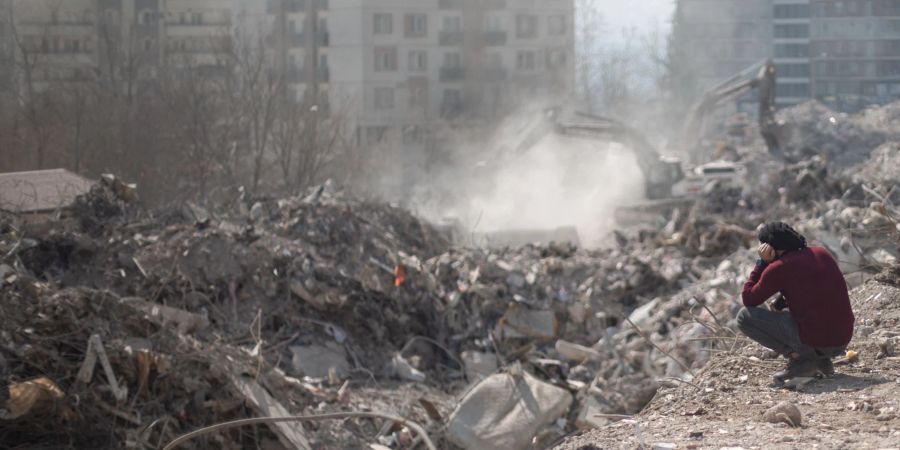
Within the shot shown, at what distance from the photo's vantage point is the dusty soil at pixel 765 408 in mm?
5098

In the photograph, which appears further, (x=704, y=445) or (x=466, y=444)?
(x=466, y=444)

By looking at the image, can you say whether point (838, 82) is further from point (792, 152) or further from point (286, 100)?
point (286, 100)

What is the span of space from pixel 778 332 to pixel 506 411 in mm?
3218

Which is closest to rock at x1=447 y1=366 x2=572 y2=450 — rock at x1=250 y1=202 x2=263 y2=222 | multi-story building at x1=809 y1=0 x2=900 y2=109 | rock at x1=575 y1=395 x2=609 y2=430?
rock at x1=575 y1=395 x2=609 y2=430

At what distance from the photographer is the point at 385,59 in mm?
41188

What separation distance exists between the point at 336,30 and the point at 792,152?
56.5ft

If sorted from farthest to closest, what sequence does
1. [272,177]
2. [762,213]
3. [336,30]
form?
[336,30] < [272,177] < [762,213]

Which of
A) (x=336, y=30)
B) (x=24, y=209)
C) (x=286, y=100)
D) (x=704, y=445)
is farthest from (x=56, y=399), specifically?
(x=336, y=30)

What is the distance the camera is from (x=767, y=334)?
6.22 metres

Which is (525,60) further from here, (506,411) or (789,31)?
(506,411)

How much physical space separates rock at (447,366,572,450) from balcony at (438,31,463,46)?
115 ft

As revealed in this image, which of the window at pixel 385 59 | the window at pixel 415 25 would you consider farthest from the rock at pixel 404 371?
the window at pixel 415 25

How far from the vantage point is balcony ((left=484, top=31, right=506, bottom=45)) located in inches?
1772

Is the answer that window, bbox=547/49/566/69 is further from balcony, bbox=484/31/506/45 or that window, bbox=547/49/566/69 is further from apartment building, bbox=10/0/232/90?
apartment building, bbox=10/0/232/90
